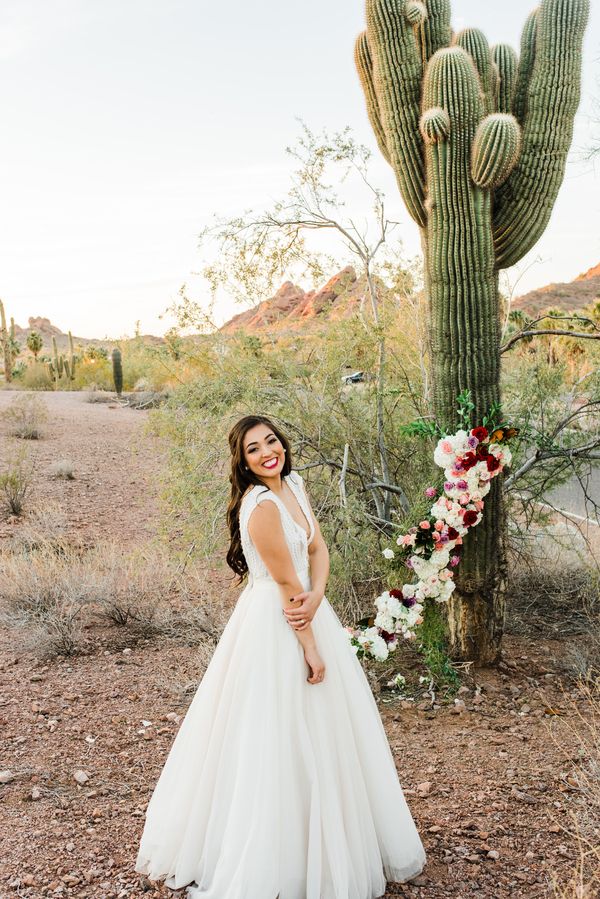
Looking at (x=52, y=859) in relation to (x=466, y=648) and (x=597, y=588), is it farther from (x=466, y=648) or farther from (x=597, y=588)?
(x=597, y=588)

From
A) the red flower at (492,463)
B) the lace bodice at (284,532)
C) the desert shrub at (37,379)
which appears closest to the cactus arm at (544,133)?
the red flower at (492,463)

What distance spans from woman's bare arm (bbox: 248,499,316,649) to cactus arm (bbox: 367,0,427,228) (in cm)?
311

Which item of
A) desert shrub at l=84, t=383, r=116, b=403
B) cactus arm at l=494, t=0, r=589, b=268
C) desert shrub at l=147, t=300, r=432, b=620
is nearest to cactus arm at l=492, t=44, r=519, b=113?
cactus arm at l=494, t=0, r=589, b=268

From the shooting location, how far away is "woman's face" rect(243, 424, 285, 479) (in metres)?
3.07

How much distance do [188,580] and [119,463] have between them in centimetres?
624

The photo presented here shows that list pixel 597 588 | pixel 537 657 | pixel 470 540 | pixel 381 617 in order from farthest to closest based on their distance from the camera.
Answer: pixel 597 588 < pixel 537 657 < pixel 470 540 < pixel 381 617

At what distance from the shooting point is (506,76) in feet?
18.3

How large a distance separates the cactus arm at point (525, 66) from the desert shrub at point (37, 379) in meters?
23.4

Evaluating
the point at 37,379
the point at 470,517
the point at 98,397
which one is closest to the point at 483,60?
the point at 470,517

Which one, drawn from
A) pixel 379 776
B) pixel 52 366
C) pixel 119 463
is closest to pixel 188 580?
pixel 379 776

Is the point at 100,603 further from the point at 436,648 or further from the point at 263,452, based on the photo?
the point at 263,452

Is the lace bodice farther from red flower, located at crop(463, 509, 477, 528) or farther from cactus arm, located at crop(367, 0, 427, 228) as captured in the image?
cactus arm, located at crop(367, 0, 427, 228)

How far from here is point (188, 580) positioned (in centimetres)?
775

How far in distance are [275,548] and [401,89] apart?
3.65 m
